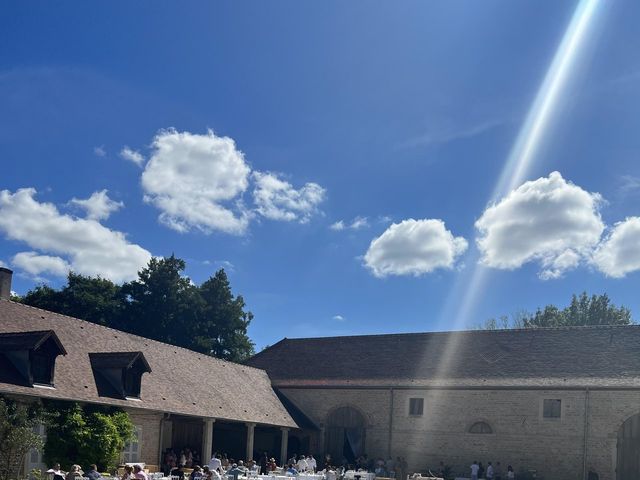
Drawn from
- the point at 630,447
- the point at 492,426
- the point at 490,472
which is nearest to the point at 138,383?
the point at 490,472

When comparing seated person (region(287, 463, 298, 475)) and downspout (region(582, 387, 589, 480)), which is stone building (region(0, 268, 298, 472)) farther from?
downspout (region(582, 387, 589, 480))

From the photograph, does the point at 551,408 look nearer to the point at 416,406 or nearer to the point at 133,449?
the point at 416,406

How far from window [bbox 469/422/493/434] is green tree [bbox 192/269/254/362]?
23.6 metres

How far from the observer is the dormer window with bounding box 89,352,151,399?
23.1 meters

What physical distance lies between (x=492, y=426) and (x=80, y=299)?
87.4 feet

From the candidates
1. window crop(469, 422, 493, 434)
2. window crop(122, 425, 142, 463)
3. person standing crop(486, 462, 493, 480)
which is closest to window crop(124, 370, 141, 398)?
window crop(122, 425, 142, 463)

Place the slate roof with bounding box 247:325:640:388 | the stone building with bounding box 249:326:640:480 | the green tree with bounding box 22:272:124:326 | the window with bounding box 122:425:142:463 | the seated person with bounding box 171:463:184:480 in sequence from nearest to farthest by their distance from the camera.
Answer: the seated person with bounding box 171:463:184:480 → the window with bounding box 122:425:142:463 → the stone building with bounding box 249:326:640:480 → the slate roof with bounding box 247:325:640:388 → the green tree with bounding box 22:272:124:326

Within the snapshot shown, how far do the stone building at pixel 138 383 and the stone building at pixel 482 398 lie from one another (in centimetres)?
359

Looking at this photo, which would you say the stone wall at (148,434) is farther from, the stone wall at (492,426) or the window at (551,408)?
the window at (551,408)

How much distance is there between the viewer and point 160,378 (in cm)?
2644

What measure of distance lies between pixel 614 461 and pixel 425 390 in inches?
333

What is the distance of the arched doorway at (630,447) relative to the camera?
2966cm

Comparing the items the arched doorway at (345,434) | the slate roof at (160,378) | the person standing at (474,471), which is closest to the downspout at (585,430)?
the person standing at (474,471)

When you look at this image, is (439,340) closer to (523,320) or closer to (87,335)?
(87,335)
